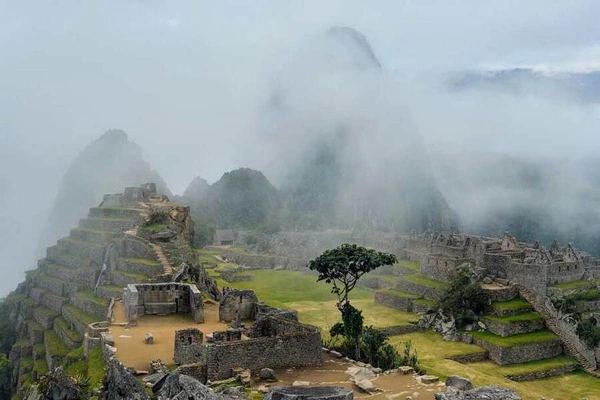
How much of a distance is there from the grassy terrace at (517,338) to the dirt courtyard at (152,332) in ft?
56.2

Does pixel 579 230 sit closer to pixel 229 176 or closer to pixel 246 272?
pixel 246 272

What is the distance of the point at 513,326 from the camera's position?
39906 mm

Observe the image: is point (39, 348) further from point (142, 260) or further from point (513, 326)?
point (513, 326)

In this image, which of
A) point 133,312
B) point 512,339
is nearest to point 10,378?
point 133,312

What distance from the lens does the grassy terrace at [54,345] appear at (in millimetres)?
32156

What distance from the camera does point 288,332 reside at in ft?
73.5

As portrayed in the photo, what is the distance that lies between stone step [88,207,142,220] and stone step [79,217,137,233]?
0.51m

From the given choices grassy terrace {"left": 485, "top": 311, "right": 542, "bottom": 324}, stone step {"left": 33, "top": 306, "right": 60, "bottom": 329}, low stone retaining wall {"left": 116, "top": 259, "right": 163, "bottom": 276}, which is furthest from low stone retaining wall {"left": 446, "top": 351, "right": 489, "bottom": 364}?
stone step {"left": 33, "top": 306, "right": 60, "bottom": 329}

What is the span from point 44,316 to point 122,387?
26.8 metres

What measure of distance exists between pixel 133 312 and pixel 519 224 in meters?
67.0

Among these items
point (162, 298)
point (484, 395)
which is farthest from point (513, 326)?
point (484, 395)

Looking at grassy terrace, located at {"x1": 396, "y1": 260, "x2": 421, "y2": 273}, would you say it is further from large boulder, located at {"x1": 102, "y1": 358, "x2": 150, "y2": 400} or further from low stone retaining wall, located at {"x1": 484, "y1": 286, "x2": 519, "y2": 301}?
large boulder, located at {"x1": 102, "y1": 358, "x2": 150, "y2": 400}

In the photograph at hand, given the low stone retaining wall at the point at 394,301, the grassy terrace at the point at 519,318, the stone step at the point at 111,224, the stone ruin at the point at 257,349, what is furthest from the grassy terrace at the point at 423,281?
the stone ruin at the point at 257,349

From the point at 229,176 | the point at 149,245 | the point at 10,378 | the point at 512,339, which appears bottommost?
the point at 10,378
